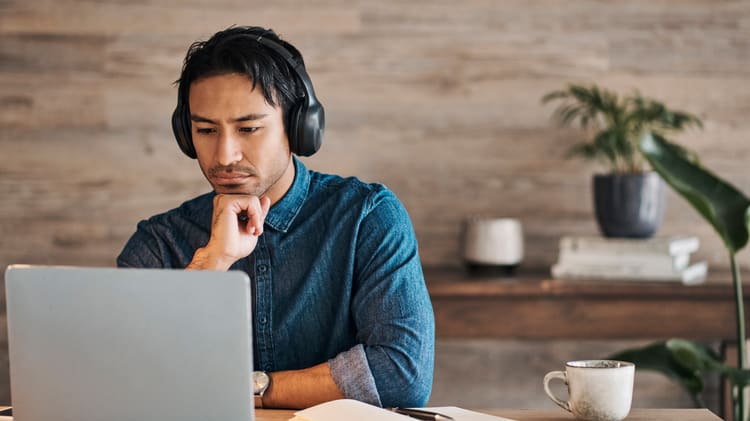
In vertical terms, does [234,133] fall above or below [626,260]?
above

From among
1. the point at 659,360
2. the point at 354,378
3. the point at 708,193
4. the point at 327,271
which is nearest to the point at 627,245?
the point at 659,360

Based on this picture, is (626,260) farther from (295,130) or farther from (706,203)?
(295,130)

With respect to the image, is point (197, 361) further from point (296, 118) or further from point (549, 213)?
point (549, 213)

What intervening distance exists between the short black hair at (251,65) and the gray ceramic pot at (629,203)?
114 centimetres

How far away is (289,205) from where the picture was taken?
160cm

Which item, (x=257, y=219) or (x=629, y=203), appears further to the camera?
(x=629, y=203)

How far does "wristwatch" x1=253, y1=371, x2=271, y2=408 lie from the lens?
4.38 feet

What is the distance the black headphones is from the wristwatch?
418 mm

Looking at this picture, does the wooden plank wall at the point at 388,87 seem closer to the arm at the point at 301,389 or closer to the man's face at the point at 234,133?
the man's face at the point at 234,133

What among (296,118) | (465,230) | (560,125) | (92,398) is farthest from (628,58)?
(92,398)

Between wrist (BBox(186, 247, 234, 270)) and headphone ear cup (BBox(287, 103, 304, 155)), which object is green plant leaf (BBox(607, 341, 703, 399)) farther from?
wrist (BBox(186, 247, 234, 270))

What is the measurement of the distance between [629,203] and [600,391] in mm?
1296

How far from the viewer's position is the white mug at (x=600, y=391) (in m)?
1.17

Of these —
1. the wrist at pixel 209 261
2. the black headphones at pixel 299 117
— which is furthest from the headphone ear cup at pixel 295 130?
the wrist at pixel 209 261
